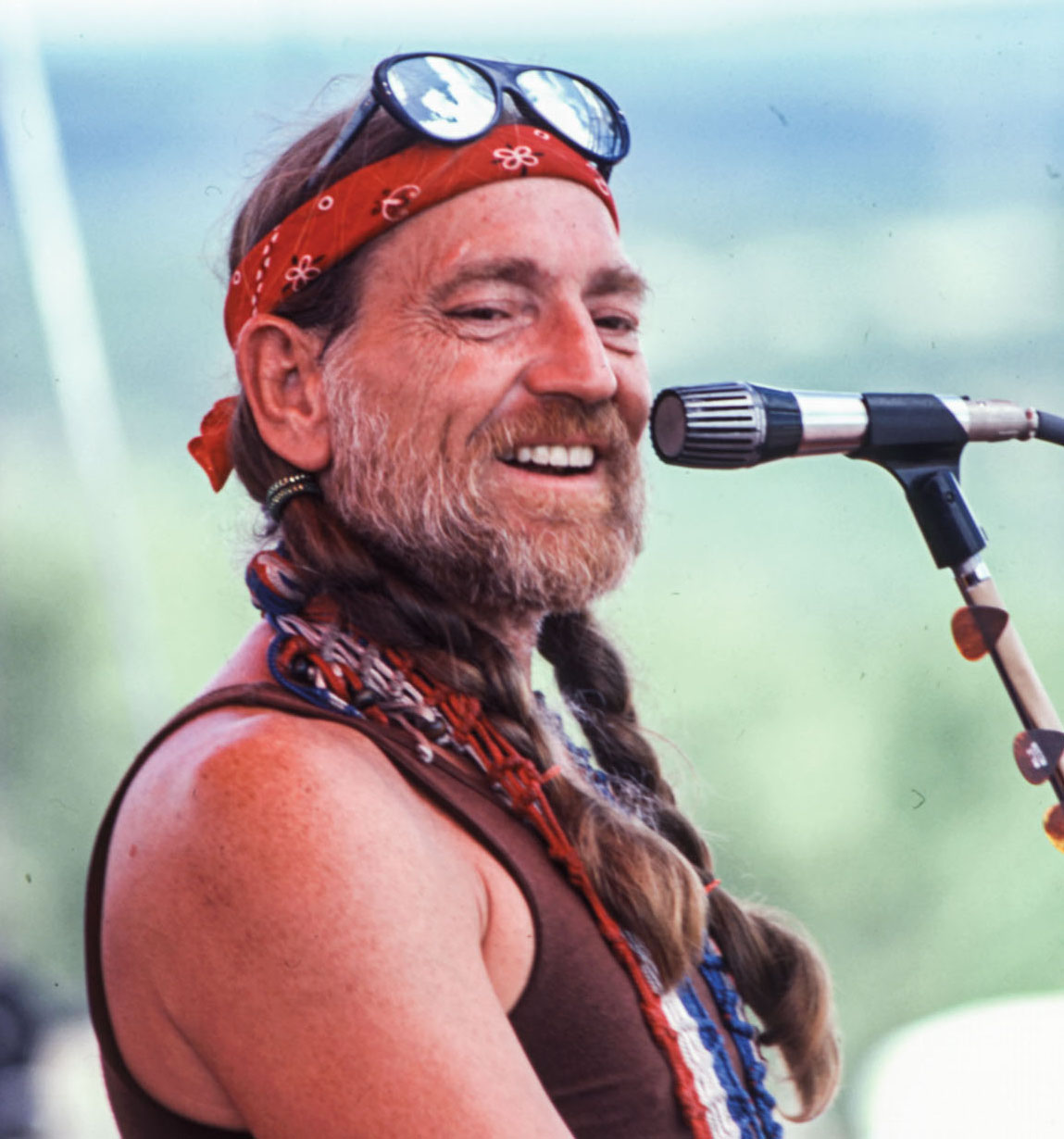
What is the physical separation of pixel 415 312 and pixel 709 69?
42.6 inches

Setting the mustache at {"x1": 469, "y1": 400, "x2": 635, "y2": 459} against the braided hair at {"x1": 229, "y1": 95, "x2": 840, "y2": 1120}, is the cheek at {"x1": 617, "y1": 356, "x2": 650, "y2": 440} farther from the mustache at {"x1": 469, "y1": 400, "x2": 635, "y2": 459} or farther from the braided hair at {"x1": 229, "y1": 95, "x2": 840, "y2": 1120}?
the braided hair at {"x1": 229, "y1": 95, "x2": 840, "y2": 1120}

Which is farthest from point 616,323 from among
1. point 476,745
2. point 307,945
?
point 307,945

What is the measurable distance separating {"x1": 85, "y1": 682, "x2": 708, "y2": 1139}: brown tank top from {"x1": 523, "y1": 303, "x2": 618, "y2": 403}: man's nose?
0.41m

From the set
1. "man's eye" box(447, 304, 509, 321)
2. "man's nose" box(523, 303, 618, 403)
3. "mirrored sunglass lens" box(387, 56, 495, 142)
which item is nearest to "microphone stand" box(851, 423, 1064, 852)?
"man's nose" box(523, 303, 618, 403)

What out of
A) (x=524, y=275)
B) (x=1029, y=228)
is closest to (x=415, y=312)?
(x=524, y=275)

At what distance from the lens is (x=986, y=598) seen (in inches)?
49.8

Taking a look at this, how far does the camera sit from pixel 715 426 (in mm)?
1189

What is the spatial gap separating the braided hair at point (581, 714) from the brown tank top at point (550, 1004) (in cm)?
7

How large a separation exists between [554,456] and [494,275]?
20 cm

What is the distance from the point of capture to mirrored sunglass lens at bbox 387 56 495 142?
1590 millimetres

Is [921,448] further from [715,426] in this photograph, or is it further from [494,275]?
[494,275]

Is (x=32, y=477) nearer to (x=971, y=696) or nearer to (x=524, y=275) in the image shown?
(x=524, y=275)

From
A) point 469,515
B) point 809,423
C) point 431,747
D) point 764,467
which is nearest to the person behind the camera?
point 809,423

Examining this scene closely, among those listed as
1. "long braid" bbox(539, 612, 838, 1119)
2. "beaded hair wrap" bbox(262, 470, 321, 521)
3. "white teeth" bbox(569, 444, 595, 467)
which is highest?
"beaded hair wrap" bbox(262, 470, 321, 521)
